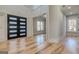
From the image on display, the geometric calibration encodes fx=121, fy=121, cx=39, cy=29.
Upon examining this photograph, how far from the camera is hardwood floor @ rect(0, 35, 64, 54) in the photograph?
87.0 inches

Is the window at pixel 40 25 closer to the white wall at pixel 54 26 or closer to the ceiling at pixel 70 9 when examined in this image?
the white wall at pixel 54 26

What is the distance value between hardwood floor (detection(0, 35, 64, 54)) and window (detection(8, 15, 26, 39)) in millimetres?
109

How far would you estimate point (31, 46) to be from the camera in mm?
2229

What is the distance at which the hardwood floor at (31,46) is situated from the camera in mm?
2211

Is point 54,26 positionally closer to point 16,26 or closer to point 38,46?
point 38,46

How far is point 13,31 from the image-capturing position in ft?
7.62

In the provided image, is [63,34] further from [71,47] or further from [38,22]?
[38,22]

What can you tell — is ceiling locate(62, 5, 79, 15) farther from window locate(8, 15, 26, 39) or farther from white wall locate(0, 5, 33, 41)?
window locate(8, 15, 26, 39)

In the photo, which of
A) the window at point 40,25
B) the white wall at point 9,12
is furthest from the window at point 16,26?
the window at point 40,25

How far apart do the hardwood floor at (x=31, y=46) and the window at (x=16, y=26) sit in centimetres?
11

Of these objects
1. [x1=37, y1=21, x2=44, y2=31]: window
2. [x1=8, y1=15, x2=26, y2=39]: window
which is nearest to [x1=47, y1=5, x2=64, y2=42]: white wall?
[x1=37, y1=21, x2=44, y2=31]: window

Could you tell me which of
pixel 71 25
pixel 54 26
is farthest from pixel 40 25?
pixel 71 25

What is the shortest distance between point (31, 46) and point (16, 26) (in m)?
0.49
